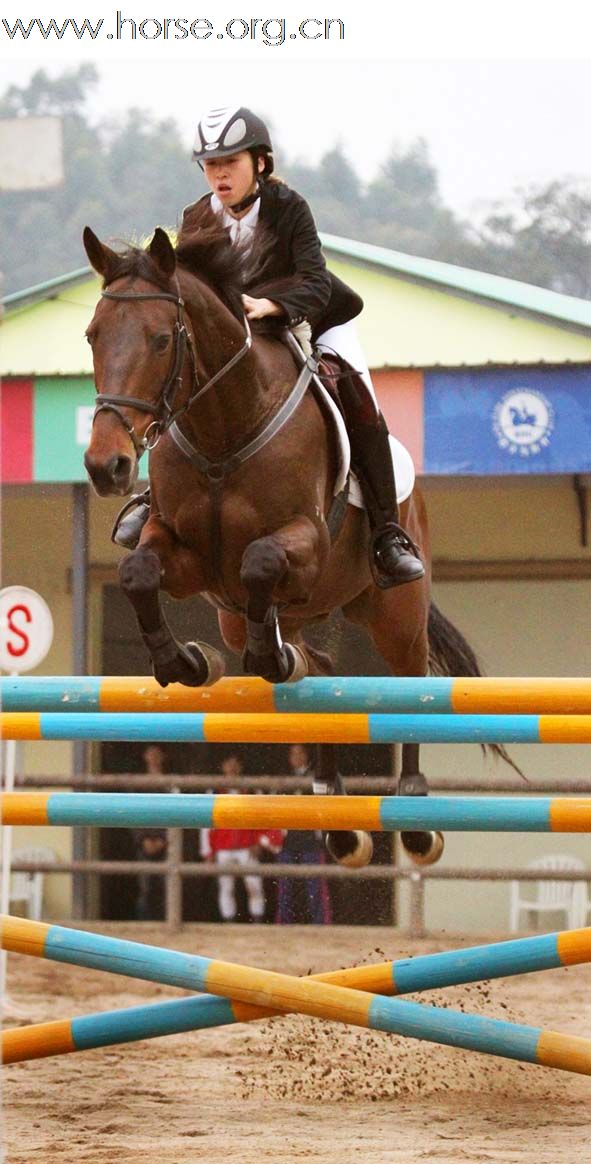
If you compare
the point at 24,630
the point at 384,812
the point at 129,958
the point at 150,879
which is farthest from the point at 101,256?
the point at 150,879

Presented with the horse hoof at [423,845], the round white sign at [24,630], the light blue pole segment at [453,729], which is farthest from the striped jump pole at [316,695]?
the round white sign at [24,630]

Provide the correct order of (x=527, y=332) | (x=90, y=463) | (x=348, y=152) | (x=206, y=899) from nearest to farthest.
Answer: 1. (x=90, y=463)
2. (x=527, y=332)
3. (x=206, y=899)
4. (x=348, y=152)

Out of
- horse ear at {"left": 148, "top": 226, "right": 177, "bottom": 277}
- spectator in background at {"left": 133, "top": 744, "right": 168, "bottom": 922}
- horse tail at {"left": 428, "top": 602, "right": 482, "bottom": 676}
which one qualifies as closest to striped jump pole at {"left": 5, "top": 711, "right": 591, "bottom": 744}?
horse ear at {"left": 148, "top": 226, "right": 177, "bottom": 277}

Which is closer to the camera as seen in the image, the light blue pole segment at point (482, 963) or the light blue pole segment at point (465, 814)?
the light blue pole segment at point (465, 814)

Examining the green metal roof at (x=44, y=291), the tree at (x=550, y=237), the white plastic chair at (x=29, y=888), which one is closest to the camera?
the green metal roof at (x=44, y=291)

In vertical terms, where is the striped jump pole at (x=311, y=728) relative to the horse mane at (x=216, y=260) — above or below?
below

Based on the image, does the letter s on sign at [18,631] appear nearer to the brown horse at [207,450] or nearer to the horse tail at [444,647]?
the horse tail at [444,647]

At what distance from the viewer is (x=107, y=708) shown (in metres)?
3.07

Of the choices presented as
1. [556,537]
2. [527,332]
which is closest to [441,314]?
[527,332]

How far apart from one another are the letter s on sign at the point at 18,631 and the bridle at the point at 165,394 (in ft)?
11.6

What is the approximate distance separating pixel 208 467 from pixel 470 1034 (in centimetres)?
158

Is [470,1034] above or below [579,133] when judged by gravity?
below

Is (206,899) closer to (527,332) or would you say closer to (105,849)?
(105,849)

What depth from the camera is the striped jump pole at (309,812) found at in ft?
10.5
